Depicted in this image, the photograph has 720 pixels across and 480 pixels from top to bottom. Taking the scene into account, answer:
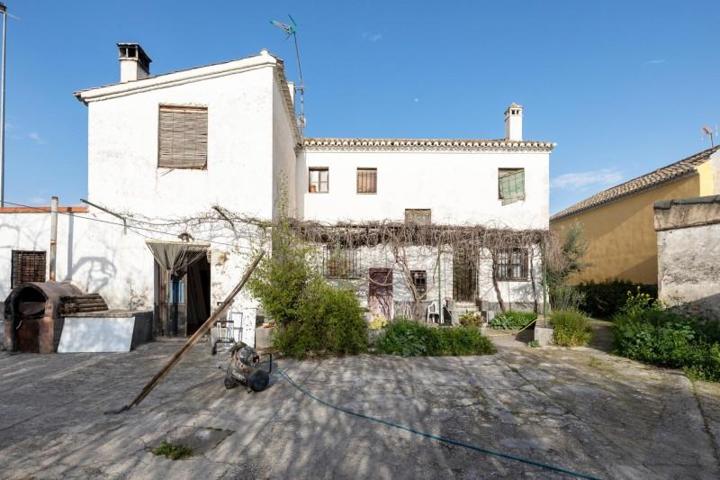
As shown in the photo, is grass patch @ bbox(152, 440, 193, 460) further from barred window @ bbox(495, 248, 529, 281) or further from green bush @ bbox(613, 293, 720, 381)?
barred window @ bbox(495, 248, 529, 281)

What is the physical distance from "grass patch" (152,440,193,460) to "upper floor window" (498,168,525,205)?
48.3 feet

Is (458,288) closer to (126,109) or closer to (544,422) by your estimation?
(544,422)

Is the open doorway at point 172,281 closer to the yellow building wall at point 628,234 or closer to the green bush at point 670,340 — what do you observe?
the green bush at point 670,340

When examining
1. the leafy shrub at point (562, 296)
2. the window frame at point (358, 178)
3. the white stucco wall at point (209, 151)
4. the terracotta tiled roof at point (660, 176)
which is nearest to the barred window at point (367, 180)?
the window frame at point (358, 178)

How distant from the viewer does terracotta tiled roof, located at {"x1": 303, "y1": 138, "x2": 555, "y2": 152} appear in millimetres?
15669

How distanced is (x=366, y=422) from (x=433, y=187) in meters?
12.4

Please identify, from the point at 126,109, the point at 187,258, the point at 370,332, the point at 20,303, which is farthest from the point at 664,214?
the point at 20,303

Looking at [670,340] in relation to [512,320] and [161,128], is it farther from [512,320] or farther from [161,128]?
[161,128]

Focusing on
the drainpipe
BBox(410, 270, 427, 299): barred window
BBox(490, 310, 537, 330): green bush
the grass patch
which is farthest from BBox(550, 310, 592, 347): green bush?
the drainpipe

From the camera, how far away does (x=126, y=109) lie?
10281mm

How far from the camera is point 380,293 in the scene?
1320 cm

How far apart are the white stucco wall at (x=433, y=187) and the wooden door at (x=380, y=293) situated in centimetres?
336

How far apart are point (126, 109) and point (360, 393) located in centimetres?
987

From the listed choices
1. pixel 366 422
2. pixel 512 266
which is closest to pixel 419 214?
pixel 512 266
